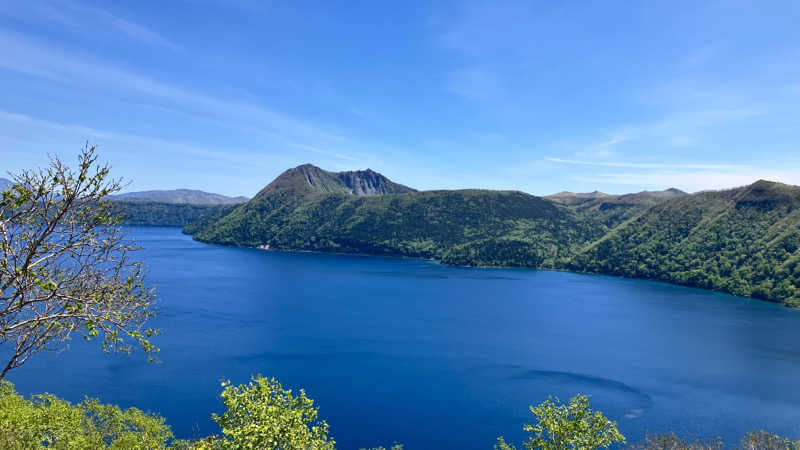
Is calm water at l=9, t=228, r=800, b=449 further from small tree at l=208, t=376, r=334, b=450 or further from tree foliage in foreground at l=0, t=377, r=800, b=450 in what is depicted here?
small tree at l=208, t=376, r=334, b=450

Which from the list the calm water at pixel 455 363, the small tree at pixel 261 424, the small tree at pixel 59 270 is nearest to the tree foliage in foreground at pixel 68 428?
the small tree at pixel 261 424

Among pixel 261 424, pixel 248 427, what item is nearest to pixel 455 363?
→ pixel 261 424

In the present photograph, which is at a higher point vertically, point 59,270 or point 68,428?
point 59,270

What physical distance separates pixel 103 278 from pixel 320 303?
5461 inches

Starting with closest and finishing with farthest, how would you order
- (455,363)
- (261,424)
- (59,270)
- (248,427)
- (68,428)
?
(59,270) < (248,427) < (261,424) < (68,428) < (455,363)

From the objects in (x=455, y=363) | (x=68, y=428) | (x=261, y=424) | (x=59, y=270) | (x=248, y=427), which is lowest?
(x=455, y=363)

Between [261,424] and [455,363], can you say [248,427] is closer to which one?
[261,424]

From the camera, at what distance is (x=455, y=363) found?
92.1 metres

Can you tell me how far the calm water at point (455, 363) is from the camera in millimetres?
67250

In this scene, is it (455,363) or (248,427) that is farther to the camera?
(455,363)

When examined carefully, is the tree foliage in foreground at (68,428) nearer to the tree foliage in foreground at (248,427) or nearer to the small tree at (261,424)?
the tree foliage in foreground at (248,427)

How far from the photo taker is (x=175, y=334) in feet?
343

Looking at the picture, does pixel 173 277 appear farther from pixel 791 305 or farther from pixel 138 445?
pixel 791 305

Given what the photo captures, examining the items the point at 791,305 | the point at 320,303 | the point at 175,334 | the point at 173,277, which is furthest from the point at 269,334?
the point at 791,305
